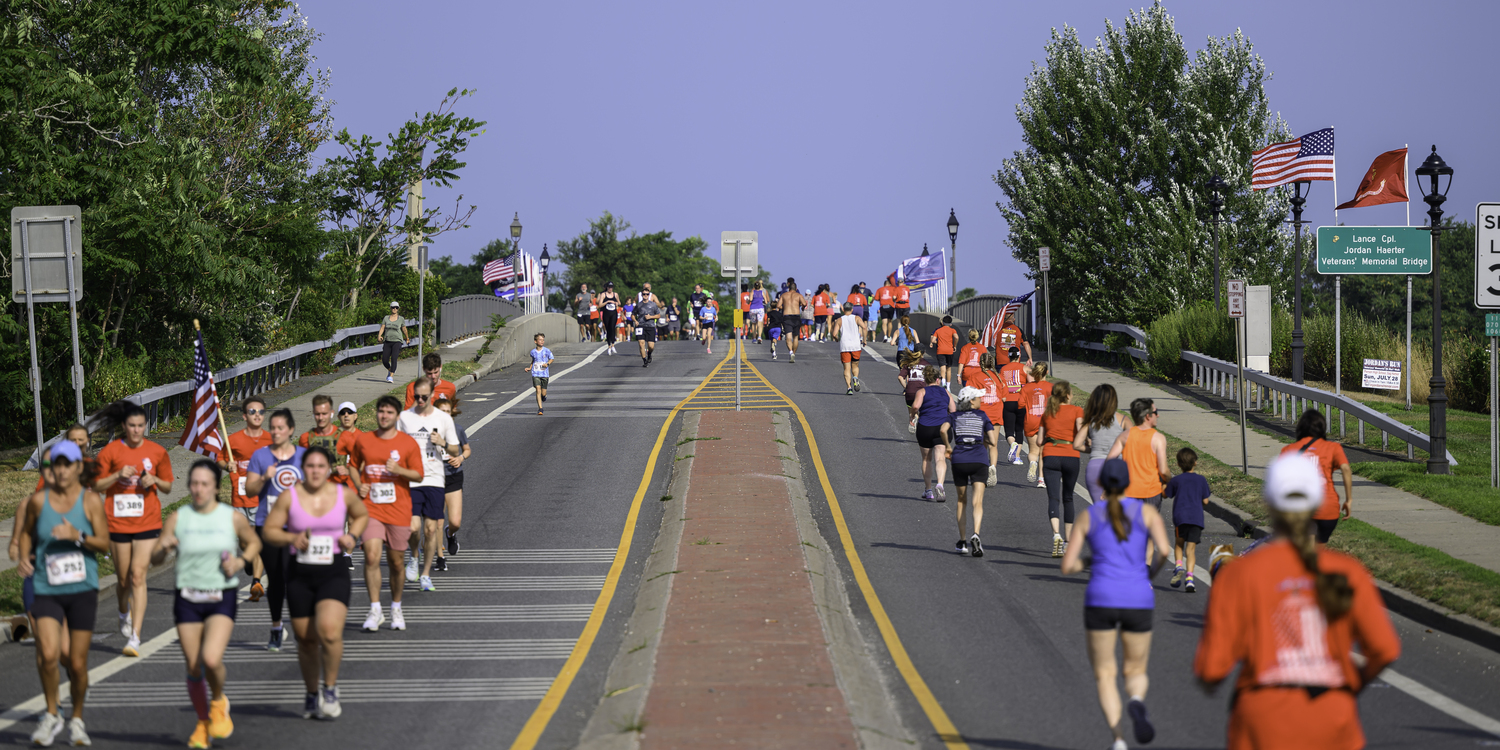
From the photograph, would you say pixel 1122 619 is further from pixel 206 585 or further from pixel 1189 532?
pixel 206 585

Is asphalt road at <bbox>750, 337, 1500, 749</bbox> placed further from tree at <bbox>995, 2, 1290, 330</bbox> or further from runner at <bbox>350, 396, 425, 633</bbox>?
tree at <bbox>995, 2, 1290, 330</bbox>

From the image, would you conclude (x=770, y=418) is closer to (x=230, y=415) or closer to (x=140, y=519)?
(x=230, y=415)

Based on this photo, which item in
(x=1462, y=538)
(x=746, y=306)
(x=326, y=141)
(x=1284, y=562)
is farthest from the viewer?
(x=746, y=306)

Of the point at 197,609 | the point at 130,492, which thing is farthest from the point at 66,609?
the point at 130,492

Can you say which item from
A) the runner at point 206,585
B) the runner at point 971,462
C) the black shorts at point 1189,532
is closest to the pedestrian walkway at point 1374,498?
the black shorts at point 1189,532

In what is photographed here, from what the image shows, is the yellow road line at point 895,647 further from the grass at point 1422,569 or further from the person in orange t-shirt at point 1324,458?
the grass at point 1422,569

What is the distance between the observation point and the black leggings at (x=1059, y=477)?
531 inches

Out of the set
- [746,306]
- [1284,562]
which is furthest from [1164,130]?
[1284,562]

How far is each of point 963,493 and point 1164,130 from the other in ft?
82.2

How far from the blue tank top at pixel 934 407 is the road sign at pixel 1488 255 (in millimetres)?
7003

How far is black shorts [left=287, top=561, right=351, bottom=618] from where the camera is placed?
27.2ft

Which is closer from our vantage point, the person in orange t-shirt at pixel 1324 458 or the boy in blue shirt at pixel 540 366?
the person in orange t-shirt at pixel 1324 458

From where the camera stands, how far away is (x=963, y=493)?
44.9 ft

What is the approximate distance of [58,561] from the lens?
8.09 m
